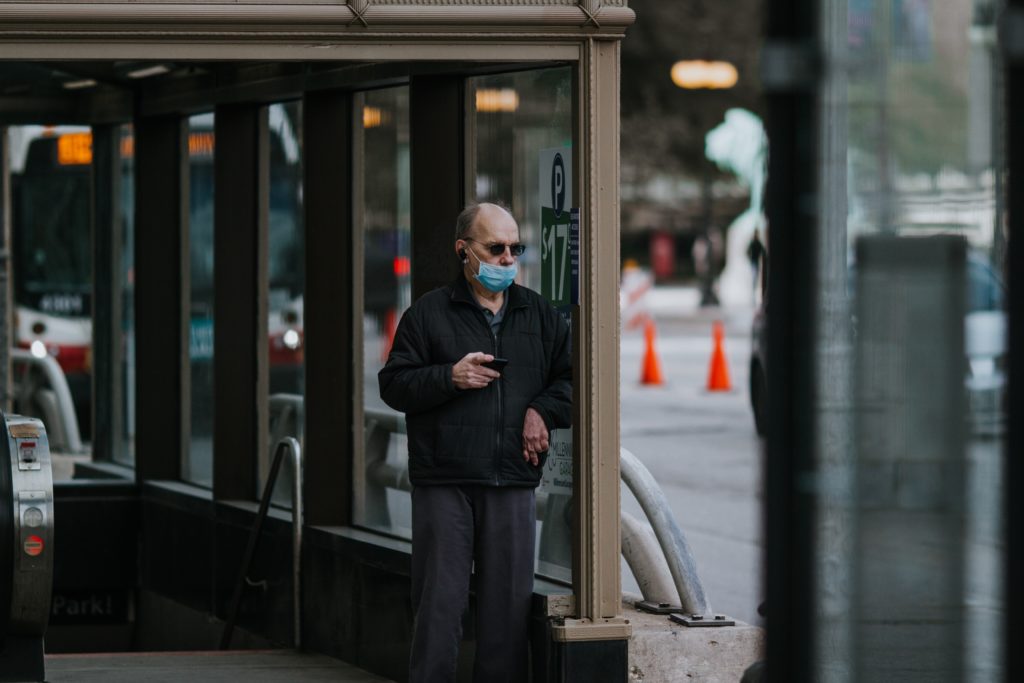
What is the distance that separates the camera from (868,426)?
278cm

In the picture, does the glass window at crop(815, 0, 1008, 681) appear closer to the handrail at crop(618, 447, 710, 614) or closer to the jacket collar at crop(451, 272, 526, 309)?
the jacket collar at crop(451, 272, 526, 309)

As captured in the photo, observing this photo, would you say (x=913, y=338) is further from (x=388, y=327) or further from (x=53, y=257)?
(x=53, y=257)

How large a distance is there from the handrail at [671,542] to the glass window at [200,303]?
329cm

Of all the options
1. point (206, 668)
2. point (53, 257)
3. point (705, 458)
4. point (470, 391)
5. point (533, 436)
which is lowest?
point (206, 668)

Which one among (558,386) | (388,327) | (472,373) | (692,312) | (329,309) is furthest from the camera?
(692,312)

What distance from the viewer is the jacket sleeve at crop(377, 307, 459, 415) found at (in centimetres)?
569

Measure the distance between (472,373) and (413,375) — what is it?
193mm

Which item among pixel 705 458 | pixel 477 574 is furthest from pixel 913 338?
pixel 705 458

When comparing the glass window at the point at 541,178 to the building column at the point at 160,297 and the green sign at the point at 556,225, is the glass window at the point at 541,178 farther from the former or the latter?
the building column at the point at 160,297

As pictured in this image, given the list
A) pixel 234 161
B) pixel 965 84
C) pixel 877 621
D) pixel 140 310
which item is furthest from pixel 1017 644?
pixel 140 310

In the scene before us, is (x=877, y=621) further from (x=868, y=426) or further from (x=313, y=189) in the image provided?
(x=313, y=189)

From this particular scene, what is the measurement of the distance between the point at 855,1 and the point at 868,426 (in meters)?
0.63

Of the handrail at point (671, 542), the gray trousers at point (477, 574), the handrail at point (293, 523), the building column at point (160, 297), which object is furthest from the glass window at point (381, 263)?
the building column at point (160, 297)

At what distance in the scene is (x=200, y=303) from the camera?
9.98 metres
